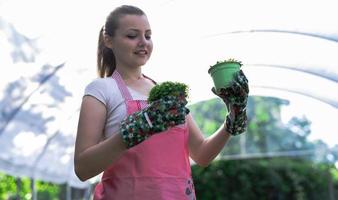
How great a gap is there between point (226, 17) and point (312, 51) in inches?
34.0

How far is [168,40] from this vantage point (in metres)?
6.45

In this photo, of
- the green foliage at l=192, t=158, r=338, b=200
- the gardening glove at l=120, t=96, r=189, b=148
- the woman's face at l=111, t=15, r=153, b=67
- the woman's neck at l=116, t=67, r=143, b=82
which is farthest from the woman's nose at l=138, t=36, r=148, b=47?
the green foliage at l=192, t=158, r=338, b=200

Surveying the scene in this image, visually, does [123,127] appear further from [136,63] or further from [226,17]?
[226,17]

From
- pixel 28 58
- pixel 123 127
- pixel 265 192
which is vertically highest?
pixel 123 127

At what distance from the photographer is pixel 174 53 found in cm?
693

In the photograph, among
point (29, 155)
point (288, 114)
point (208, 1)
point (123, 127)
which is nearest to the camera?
point (123, 127)

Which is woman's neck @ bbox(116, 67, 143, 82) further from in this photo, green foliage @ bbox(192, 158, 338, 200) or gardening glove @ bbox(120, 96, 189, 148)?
green foliage @ bbox(192, 158, 338, 200)

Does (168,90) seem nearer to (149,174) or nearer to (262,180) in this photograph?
(149,174)

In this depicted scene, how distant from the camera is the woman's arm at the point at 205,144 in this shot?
276cm

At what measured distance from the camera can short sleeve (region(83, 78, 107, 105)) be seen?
8.57 ft

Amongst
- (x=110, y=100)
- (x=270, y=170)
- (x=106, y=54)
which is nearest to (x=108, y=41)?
(x=106, y=54)

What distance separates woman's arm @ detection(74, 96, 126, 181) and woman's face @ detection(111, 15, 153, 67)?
0.83 feet

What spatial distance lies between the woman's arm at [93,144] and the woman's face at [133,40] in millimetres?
254

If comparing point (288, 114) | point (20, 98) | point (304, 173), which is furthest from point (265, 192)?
point (20, 98)
